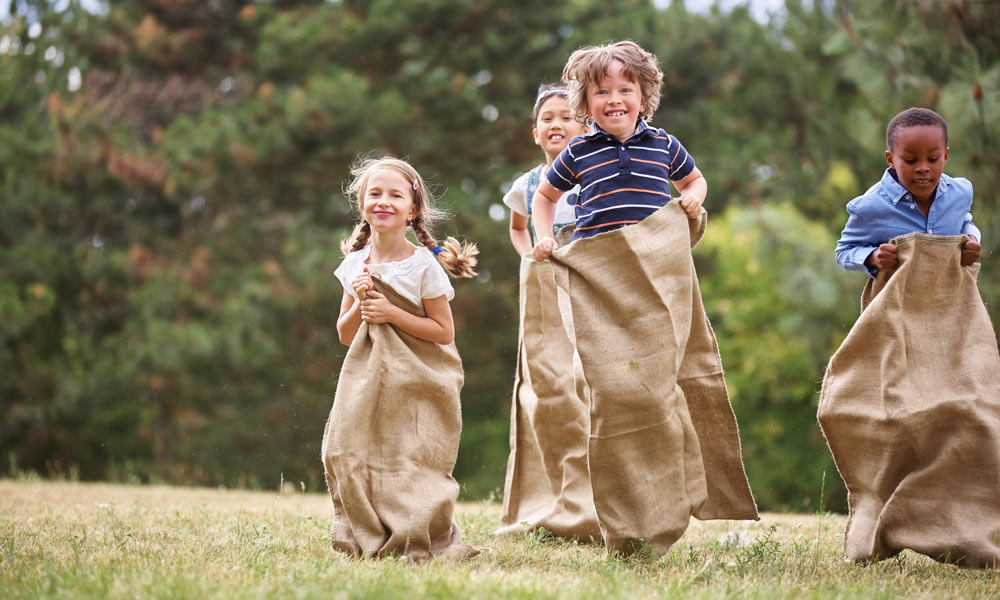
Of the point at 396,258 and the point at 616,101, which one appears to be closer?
the point at 616,101

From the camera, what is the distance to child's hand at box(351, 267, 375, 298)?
165 inches

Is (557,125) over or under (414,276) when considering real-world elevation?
over

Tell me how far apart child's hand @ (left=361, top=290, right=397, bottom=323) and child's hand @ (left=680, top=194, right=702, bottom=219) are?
1.25 meters

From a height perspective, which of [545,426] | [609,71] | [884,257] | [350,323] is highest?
[609,71]

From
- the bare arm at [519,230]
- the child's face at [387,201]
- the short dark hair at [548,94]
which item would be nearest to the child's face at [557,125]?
the short dark hair at [548,94]

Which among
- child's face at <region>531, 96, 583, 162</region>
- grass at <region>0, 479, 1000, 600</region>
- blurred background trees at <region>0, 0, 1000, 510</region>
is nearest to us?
grass at <region>0, 479, 1000, 600</region>

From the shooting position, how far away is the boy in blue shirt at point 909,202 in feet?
13.0

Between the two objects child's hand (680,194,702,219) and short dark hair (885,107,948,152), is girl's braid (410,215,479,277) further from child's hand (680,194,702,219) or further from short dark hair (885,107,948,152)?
short dark hair (885,107,948,152)

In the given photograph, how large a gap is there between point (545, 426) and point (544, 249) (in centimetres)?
131

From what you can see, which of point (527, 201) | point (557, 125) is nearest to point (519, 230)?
point (527, 201)

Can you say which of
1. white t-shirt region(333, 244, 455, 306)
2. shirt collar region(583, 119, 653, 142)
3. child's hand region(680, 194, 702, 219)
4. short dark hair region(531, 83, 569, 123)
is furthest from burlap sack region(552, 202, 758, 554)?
short dark hair region(531, 83, 569, 123)

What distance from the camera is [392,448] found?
162 inches

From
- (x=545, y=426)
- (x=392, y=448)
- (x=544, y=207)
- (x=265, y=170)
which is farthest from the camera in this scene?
(x=265, y=170)

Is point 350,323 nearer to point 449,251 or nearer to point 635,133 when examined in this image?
point 449,251
